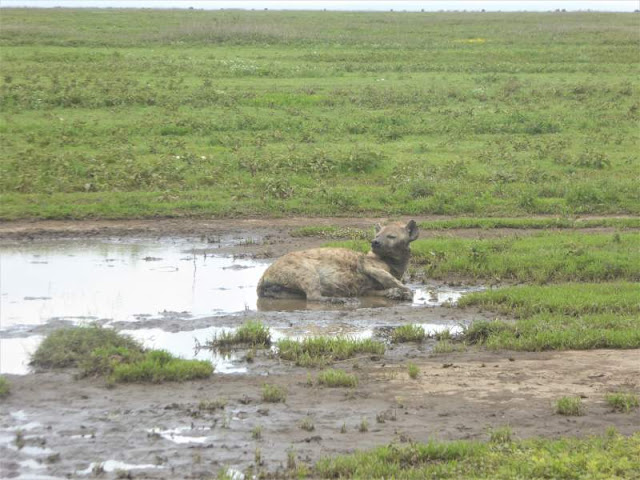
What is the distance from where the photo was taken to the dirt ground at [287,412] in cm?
601

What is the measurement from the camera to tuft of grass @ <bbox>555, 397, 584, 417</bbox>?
690 cm

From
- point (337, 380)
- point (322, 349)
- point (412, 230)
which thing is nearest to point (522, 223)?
point (412, 230)

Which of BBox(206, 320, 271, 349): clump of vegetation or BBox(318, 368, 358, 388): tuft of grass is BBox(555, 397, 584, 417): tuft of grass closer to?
BBox(318, 368, 358, 388): tuft of grass

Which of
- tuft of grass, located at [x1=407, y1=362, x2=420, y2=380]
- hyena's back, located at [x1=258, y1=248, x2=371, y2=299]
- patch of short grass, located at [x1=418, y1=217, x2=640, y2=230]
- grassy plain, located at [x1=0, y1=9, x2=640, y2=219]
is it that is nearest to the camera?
tuft of grass, located at [x1=407, y1=362, x2=420, y2=380]

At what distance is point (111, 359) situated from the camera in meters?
7.62

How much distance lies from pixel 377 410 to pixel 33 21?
46.9m

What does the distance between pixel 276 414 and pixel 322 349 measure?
1.60 m

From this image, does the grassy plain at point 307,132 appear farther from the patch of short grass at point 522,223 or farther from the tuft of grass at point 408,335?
the tuft of grass at point 408,335

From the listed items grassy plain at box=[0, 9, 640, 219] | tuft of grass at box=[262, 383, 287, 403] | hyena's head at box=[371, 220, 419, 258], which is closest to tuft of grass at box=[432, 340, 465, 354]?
tuft of grass at box=[262, 383, 287, 403]

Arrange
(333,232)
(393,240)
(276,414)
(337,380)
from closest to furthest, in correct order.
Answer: (276,414)
(337,380)
(393,240)
(333,232)

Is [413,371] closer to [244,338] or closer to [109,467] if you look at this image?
[244,338]

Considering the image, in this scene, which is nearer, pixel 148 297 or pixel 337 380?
pixel 337 380

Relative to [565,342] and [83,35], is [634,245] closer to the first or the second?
[565,342]

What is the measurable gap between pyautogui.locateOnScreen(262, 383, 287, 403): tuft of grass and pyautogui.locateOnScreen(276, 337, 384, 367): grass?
0.86 metres
